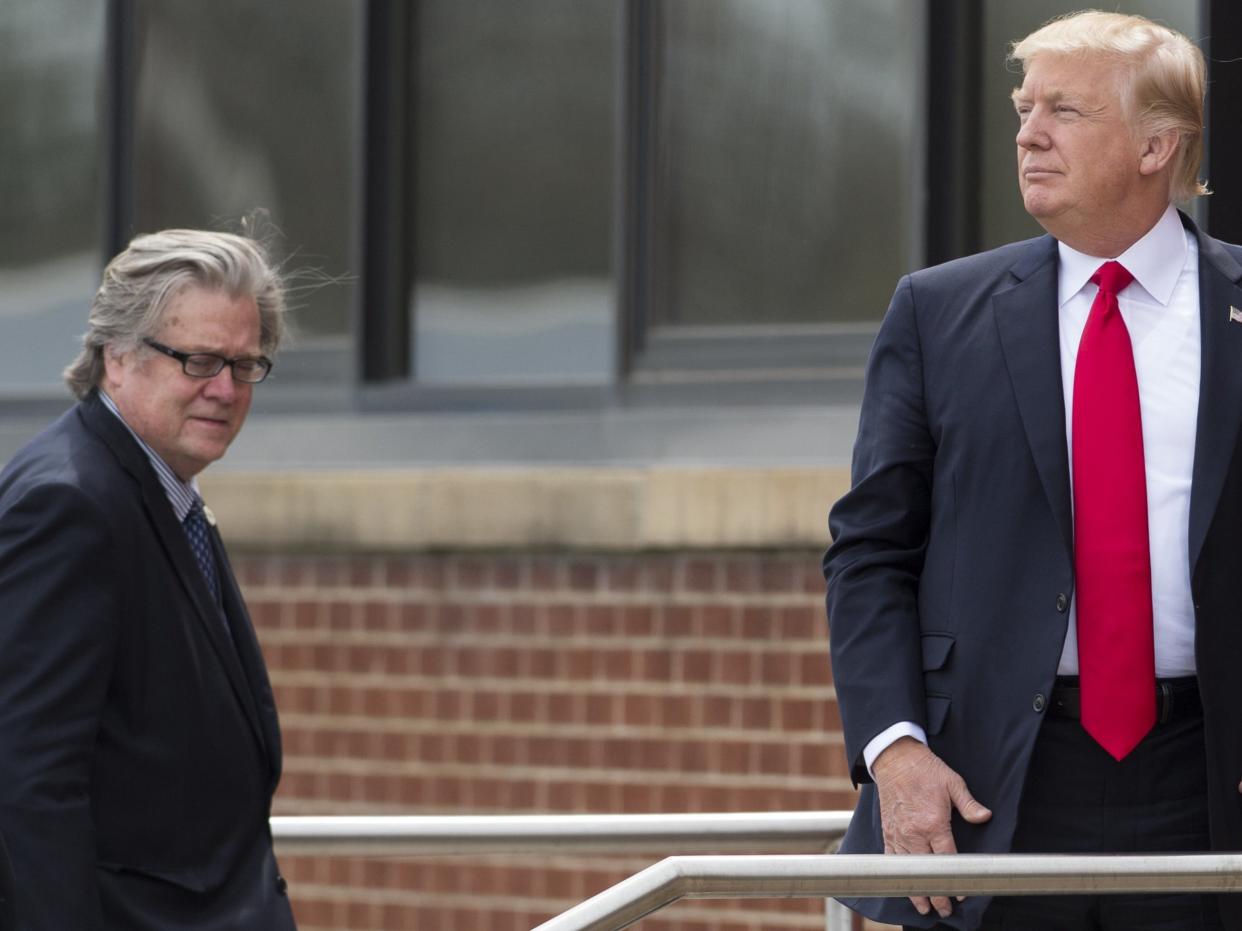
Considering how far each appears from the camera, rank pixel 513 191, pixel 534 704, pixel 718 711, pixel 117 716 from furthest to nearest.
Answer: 1. pixel 513 191
2. pixel 534 704
3. pixel 718 711
4. pixel 117 716

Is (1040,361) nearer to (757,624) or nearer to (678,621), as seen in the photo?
(757,624)

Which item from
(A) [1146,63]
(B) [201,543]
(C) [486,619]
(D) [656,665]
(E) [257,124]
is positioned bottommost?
(D) [656,665]

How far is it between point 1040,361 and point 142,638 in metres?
1.31

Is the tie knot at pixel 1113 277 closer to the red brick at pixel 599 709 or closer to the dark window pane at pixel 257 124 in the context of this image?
the red brick at pixel 599 709

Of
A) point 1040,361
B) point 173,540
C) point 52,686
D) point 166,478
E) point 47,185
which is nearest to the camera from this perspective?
point 1040,361

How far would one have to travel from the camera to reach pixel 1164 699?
114 inches

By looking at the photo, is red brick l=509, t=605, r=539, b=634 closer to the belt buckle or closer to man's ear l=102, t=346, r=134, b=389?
man's ear l=102, t=346, r=134, b=389

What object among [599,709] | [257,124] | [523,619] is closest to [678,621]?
[599,709]

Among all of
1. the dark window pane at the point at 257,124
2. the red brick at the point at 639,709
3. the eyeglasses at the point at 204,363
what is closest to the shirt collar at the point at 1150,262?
the eyeglasses at the point at 204,363

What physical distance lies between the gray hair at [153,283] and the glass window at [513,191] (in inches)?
119

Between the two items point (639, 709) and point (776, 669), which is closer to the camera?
point (776, 669)

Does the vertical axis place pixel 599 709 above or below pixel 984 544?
below

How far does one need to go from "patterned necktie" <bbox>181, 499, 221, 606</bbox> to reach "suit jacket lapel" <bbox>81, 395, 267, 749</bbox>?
0.10 metres

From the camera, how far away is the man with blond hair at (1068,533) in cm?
288
